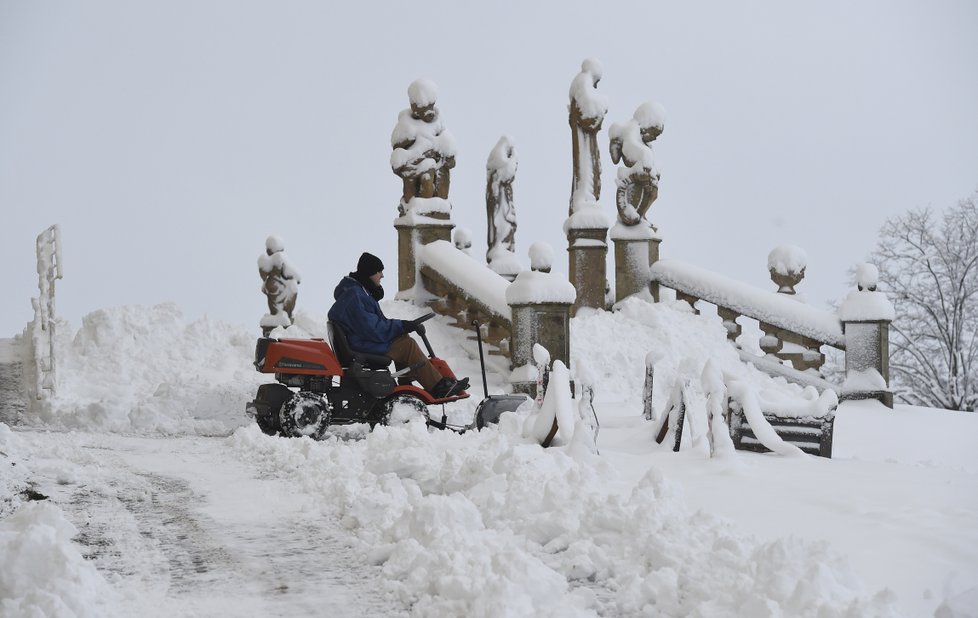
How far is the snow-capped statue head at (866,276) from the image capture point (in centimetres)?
1509

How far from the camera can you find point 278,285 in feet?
68.8

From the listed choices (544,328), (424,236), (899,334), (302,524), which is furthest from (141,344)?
(899,334)

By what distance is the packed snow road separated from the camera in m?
4.71

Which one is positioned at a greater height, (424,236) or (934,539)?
(424,236)

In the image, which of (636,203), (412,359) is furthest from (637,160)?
(412,359)

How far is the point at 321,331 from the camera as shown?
1692 centimetres

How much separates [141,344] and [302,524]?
1280 centimetres

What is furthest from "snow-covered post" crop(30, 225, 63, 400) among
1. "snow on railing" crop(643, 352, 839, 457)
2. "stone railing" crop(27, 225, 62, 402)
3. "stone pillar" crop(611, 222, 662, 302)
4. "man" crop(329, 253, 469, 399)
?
"snow on railing" crop(643, 352, 839, 457)

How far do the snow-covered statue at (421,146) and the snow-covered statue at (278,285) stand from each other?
474 centimetres

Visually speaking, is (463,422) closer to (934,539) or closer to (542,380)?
(542,380)

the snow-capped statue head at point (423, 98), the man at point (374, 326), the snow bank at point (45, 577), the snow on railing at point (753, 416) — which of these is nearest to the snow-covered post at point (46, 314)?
the snow-capped statue head at point (423, 98)

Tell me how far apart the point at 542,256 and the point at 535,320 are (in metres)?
1.82

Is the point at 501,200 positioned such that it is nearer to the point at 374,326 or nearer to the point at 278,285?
the point at 278,285

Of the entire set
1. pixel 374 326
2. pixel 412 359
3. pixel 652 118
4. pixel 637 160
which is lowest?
pixel 412 359
